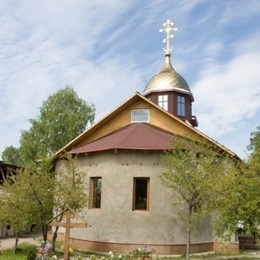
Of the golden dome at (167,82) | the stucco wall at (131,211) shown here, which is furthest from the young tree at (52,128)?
the stucco wall at (131,211)

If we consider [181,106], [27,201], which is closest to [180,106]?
[181,106]

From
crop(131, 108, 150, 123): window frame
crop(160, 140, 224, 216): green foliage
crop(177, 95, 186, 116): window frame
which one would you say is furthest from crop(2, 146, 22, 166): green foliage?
crop(160, 140, 224, 216): green foliage

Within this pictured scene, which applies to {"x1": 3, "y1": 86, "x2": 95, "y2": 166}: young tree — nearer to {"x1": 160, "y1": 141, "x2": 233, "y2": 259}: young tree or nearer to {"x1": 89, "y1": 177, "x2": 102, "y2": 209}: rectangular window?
{"x1": 89, "y1": 177, "x2": 102, "y2": 209}: rectangular window

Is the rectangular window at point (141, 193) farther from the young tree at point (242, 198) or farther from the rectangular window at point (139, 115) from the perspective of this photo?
the young tree at point (242, 198)

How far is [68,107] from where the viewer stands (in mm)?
42875

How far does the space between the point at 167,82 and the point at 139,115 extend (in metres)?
7.36

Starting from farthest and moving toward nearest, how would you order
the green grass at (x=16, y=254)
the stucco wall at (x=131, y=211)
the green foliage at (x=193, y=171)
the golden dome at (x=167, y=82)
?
the golden dome at (x=167, y=82) → the stucco wall at (x=131, y=211) → the green foliage at (x=193, y=171) → the green grass at (x=16, y=254)

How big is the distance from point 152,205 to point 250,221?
20.5 feet

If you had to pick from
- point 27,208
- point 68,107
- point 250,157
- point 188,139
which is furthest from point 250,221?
point 68,107

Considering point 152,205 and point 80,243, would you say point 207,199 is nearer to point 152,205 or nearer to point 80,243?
→ point 152,205

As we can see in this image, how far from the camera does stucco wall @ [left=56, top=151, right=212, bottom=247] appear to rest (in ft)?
58.0

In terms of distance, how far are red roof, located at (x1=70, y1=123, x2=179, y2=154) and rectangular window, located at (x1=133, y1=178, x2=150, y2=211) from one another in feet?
5.41

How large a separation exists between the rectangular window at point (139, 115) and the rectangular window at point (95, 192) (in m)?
4.72

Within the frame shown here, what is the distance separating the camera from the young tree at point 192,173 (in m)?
15.2
